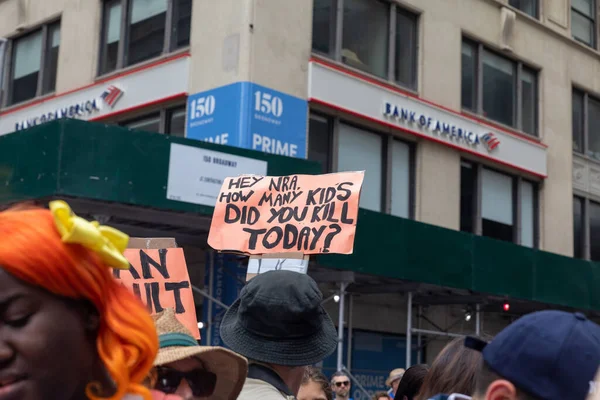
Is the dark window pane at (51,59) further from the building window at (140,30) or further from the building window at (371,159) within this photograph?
the building window at (371,159)

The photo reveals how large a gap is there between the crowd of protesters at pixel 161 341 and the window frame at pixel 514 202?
16.3 metres

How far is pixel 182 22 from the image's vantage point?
17.3 meters

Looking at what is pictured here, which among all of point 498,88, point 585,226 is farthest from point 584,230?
point 498,88

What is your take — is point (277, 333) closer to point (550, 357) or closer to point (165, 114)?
point (550, 357)

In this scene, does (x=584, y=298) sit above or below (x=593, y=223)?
below

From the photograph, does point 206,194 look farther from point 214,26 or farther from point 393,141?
point 393,141

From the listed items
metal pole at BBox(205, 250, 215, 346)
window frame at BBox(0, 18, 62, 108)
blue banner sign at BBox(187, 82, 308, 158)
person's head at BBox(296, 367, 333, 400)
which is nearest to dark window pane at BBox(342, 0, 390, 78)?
blue banner sign at BBox(187, 82, 308, 158)

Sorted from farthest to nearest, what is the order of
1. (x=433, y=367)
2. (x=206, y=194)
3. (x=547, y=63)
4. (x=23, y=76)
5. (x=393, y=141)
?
1. (x=547, y=63)
2. (x=23, y=76)
3. (x=393, y=141)
4. (x=206, y=194)
5. (x=433, y=367)

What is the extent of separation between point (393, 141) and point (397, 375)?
9.23 meters

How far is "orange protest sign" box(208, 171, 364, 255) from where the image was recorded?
277 inches

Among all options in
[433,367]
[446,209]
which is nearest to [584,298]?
[446,209]

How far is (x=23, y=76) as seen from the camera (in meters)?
20.6

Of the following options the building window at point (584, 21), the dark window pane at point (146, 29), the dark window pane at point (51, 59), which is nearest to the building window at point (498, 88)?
the building window at point (584, 21)

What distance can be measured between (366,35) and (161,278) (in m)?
13.3
